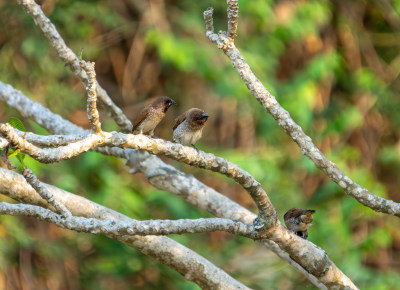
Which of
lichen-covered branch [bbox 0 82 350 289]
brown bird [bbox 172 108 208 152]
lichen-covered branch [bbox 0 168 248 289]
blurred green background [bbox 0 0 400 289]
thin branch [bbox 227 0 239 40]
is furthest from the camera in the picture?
blurred green background [bbox 0 0 400 289]

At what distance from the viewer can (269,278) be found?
727cm

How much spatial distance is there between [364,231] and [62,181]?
13.7 ft

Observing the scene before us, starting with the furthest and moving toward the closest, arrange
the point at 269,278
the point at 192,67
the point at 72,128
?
the point at 192,67, the point at 269,278, the point at 72,128

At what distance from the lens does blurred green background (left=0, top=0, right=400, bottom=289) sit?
25.6 ft

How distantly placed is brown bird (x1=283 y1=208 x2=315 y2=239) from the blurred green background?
2408 mm

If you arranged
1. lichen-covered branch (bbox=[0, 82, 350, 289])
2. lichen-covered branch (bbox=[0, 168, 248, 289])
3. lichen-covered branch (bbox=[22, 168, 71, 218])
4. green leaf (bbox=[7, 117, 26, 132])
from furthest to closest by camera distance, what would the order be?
lichen-covered branch (bbox=[0, 82, 350, 289])
lichen-covered branch (bbox=[0, 168, 248, 289])
green leaf (bbox=[7, 117, 26, 132])
lichen-covered branch (bbox=[22, 168, 71, 218])

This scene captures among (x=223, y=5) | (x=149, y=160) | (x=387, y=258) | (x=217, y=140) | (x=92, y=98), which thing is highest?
(x=223, y=5)

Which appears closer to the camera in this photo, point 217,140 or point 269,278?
point 269,278

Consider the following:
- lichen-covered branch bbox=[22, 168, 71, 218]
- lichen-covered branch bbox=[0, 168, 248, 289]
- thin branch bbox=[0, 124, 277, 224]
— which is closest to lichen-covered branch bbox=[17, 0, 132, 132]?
lichen-covered branch bbox=[0, 168, 248, 289]

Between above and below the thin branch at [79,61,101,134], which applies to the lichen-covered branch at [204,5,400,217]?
above

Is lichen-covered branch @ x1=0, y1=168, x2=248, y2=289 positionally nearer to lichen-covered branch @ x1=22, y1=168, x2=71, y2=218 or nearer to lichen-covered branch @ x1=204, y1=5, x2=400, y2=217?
lichen-covered branch @ x1=22, y1=168, x2=71, y2=218

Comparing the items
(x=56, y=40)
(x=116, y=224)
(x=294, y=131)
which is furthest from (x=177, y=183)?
(x=116, y=224)

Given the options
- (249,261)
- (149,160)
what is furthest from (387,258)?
(149,160)

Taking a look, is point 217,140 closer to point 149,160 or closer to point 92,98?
point 149,160
